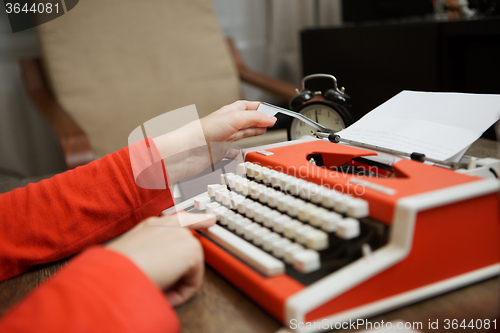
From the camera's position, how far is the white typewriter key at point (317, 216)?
0.47m

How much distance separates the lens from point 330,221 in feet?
1.47

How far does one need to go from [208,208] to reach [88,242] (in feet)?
0.71

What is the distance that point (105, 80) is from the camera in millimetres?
1687

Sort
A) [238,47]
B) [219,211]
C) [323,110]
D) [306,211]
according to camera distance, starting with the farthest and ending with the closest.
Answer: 1. [238,47]
2. [323,110]
3. [219,211]
4. [306,211]

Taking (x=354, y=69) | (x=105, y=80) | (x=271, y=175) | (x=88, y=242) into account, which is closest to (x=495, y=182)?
(x=271, y=175)

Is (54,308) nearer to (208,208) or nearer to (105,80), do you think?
(208,208)

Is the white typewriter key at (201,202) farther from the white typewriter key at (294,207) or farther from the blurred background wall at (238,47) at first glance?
the blurred background wall at (238,47)

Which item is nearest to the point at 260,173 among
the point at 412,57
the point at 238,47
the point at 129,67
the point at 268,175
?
the point at 268,175

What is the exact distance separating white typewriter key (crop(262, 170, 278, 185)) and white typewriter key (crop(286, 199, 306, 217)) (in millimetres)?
96

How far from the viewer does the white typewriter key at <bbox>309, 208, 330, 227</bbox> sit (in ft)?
1.54

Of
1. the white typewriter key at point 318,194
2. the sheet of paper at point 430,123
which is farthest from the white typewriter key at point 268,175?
the sheet of paper at point 430,123

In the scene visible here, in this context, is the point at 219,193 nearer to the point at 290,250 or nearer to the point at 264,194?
the point at 264,194

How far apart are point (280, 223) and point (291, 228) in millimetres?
23

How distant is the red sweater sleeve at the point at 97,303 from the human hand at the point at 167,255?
2 centimetres
